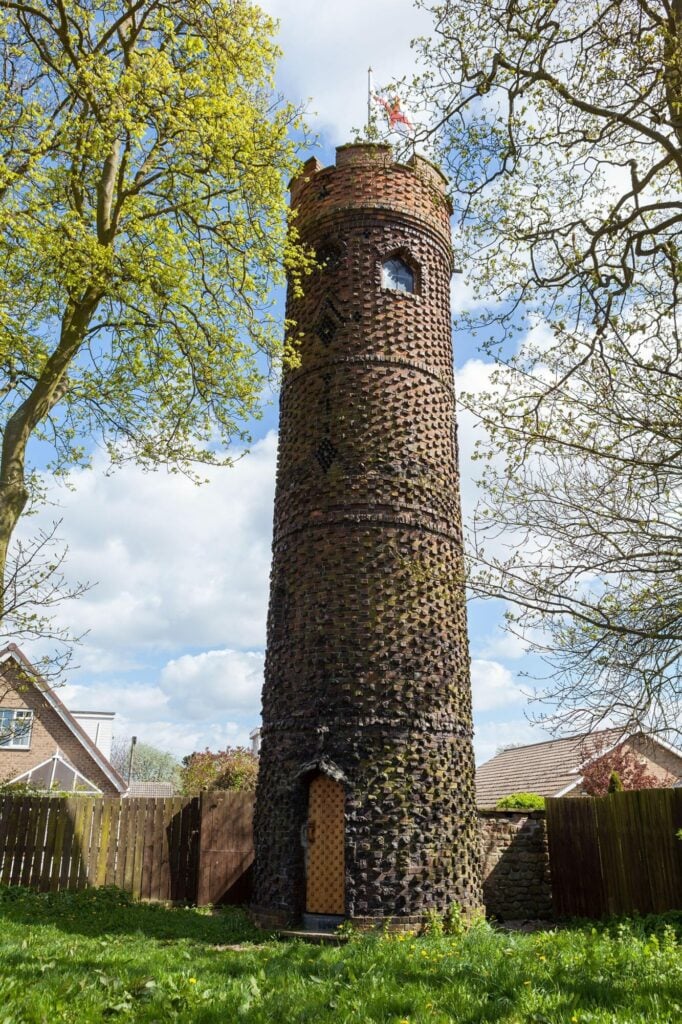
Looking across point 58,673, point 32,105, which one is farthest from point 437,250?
point 58,673

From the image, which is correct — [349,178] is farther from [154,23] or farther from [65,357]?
[65,357]

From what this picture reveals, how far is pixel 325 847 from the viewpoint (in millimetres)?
11930

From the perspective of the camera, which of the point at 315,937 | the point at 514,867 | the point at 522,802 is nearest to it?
the point at 315,937

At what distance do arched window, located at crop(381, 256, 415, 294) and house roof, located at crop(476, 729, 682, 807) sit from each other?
1358cm

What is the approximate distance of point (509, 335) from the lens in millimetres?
9789

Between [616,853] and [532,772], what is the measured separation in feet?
46.2

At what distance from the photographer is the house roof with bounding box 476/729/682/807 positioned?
986 inches

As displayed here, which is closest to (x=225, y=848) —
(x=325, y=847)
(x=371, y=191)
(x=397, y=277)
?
(x=325, y=847)

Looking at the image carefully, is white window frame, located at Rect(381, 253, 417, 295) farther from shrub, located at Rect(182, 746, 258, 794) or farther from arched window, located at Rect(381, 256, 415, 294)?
shrub, located at Rect(182, 746, 258, 794)

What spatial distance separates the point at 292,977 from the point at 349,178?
1350 cm

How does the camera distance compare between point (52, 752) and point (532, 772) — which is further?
point (52, 752)

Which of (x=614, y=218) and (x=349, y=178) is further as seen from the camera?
(x=349, y=178)

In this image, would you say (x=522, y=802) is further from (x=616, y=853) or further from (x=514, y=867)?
(x=616, y=853)

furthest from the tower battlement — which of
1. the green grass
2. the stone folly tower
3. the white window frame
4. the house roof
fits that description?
the house roof
